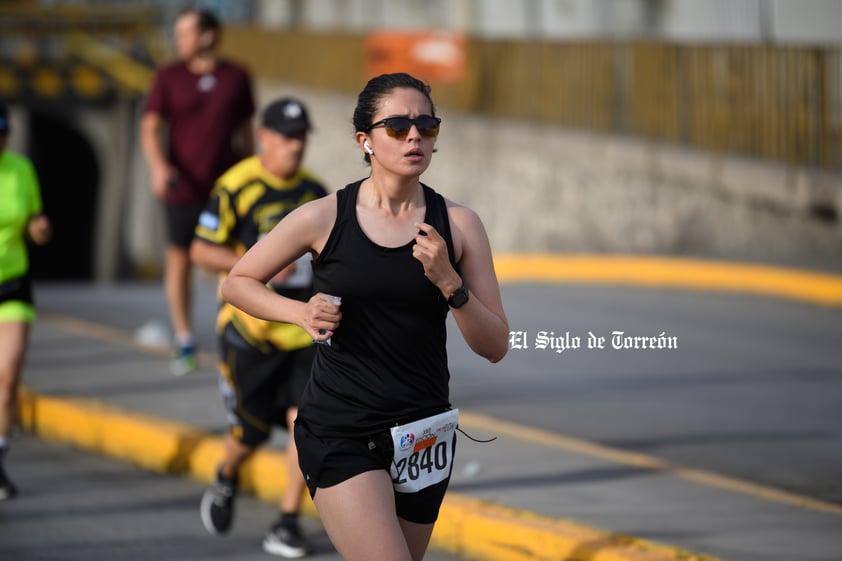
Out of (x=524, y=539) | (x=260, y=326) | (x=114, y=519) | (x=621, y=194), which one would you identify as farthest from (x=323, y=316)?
(x=621, y=194)

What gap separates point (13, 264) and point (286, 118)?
1.72 metres

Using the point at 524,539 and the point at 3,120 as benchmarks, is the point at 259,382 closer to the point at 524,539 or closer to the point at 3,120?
the point at 524,539

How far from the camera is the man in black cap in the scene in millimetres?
6957

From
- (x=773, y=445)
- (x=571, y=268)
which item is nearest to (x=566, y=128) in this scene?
(x=571, y=268)

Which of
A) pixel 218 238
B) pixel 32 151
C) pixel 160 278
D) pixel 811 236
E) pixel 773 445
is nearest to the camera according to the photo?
pixel 218 238

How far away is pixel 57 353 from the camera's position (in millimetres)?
11852

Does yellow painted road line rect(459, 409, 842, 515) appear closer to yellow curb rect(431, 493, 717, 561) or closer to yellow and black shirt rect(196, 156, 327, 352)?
yellow curb rect(431, 493, 717, 561)

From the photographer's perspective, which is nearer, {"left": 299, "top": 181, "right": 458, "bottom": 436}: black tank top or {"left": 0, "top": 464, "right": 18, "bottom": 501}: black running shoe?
{"left": 299, "top": 181, "right": 458, "bottom": 436}: black tank top

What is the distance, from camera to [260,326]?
273 inches

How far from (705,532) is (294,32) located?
2369 cm

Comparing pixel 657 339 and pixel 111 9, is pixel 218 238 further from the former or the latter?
pixel 111 9

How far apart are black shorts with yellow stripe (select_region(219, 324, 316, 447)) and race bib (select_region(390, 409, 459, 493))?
7.83ft

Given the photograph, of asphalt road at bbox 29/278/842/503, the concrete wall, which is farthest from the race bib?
the concrete wall

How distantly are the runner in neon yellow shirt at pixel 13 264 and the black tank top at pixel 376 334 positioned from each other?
12.1 feet
